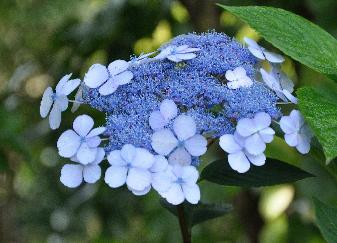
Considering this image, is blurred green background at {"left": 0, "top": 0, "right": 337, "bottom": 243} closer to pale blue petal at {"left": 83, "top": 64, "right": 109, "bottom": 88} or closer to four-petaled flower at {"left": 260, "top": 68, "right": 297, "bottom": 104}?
four-petaled flower at {"left": 260, "top": 68, "right": 297, "bottom": 104}

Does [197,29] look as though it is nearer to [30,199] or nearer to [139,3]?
[139,3]

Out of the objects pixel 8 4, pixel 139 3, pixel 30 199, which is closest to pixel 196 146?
pixel 139 3

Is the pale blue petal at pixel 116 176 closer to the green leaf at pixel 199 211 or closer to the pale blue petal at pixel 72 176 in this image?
the pale blue petal at pixel 72 176

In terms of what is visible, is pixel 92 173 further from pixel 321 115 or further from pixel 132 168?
pixel 321 115

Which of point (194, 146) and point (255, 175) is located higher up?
point (194, 146)

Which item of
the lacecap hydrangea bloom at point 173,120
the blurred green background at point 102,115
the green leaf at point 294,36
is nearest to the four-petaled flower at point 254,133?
the lacecap hydrangea bloom at point 173,120

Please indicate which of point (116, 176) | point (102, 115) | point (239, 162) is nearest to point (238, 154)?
point (239, 162)

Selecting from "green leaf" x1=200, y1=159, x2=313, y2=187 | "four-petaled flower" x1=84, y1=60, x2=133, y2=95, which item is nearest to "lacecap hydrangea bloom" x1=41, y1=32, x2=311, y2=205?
"four-petaled flower" x1=84, y1=60, x2=133, y2=95
